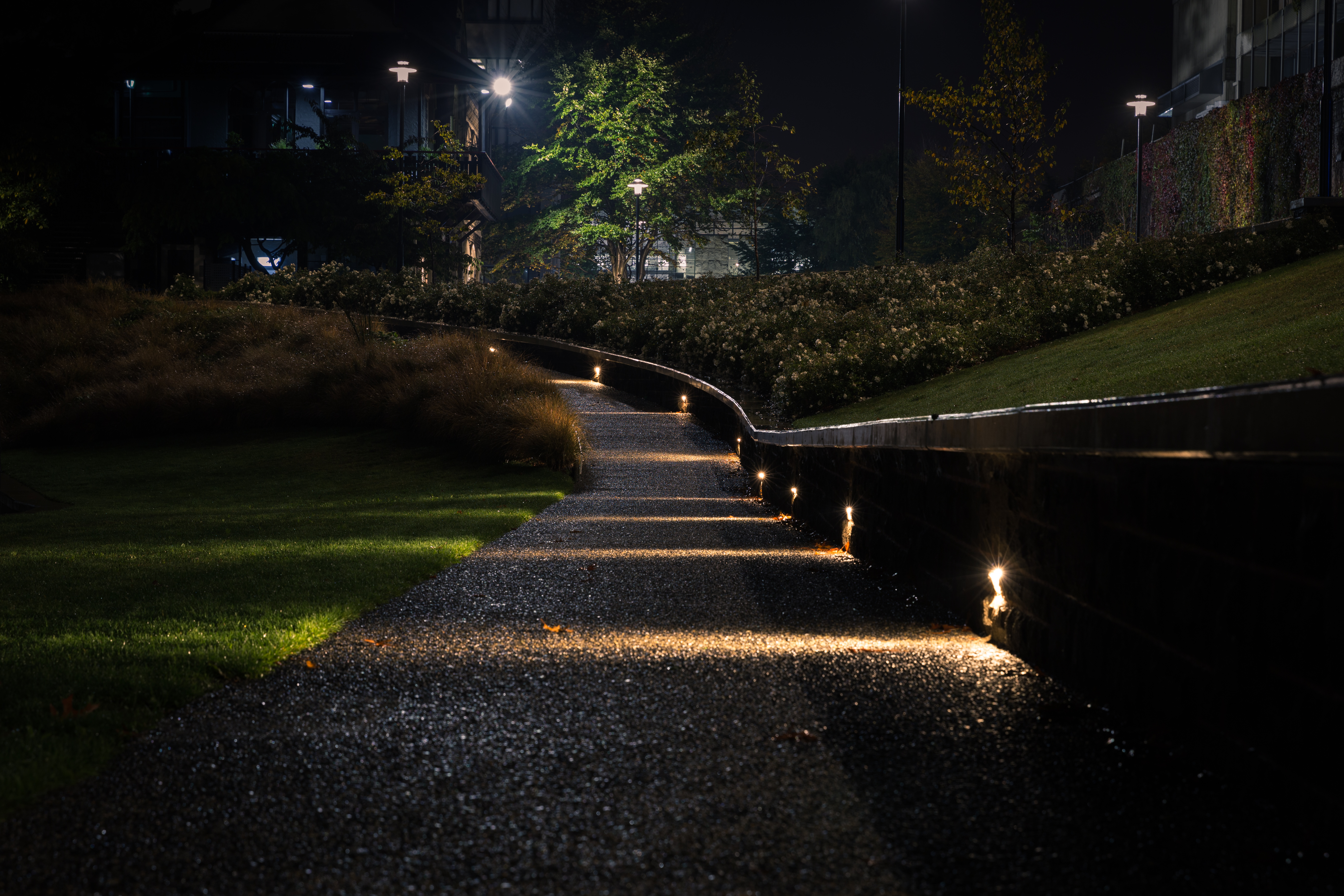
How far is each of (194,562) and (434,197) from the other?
30.1 metres

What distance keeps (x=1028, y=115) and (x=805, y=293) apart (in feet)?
34.6

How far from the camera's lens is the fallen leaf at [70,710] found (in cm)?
396

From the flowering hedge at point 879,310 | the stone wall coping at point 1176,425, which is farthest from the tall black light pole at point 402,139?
the stone wall coping at point 1176,425

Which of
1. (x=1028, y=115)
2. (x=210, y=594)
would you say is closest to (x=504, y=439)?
(x=210, y=594)

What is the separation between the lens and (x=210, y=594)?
6.79 metres

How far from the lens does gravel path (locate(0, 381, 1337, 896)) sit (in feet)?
8.91

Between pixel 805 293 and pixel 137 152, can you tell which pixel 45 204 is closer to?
pixel 137 152

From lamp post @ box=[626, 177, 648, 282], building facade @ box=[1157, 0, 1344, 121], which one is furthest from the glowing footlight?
building facade @ box=[1157, 0, 1344, 121]

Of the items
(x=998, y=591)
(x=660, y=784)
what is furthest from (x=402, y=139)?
(x=660, y=784)

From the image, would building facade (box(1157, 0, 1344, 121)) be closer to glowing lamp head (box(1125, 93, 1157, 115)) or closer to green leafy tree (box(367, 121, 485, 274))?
glowing lamp head (box(1125, 93, 1157, 115))

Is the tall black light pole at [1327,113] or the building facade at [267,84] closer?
the tall black light pole at [1327,113]

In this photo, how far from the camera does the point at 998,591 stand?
5211 mm

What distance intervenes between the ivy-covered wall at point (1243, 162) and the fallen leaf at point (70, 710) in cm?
2041

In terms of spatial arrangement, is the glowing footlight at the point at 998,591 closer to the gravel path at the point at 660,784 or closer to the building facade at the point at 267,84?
the gravel path at the point at 660,784
